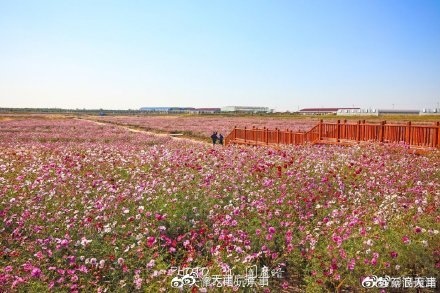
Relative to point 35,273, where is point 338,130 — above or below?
above

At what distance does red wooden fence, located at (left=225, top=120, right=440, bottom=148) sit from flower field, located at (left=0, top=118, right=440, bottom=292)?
581 centimetres

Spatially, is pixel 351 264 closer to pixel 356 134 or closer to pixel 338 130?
pixel 356 134

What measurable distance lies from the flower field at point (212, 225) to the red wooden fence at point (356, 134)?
19.1 ft

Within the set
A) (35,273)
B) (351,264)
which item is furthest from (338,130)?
(35,273)

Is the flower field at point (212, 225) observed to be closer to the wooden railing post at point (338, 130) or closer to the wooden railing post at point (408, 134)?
the wooden railing post at point (408, 134)

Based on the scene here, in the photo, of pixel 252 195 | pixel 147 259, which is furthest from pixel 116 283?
pixel 252 195

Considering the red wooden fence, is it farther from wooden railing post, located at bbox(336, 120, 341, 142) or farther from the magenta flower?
the magenta flower

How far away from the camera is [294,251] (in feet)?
20.9

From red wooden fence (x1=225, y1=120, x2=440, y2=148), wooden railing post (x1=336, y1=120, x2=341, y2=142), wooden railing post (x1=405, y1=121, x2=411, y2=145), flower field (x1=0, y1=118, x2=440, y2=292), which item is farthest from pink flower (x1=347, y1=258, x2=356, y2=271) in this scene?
wooden railing post (x1=336, y1=120, x2=341, y2=142)

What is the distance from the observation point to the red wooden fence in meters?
15.7

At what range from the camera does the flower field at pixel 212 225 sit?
215 inches

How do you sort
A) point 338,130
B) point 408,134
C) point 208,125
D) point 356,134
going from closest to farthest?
point 408,134, point 356,134, point 338,130, point 208,125

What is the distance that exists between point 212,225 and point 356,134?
1401 cm

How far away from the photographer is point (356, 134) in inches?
754
